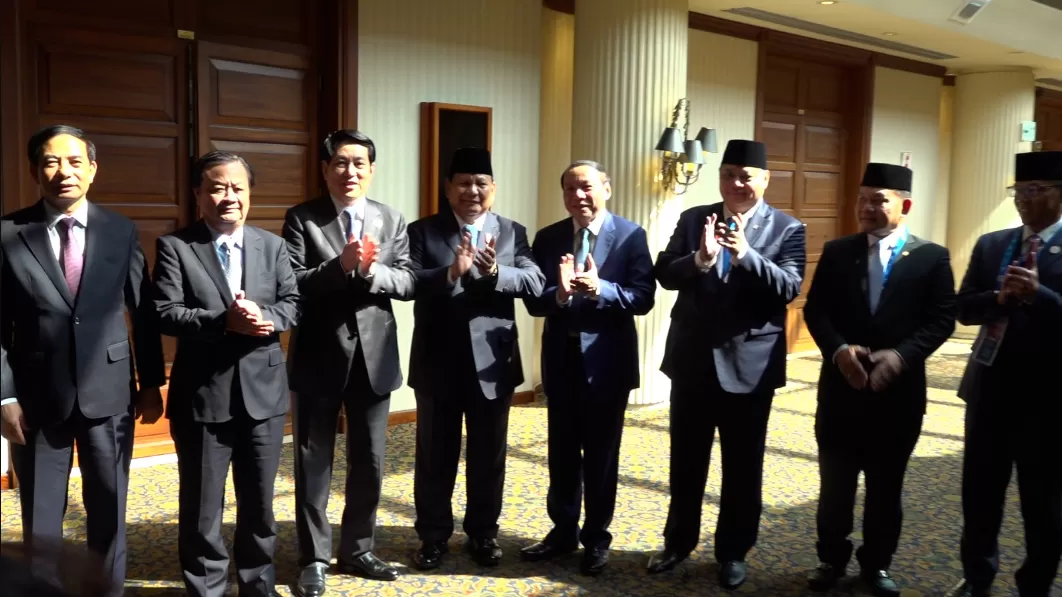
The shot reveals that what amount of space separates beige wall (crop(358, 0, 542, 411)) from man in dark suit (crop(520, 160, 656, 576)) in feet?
8.36

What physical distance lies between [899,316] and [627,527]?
5.52 feet

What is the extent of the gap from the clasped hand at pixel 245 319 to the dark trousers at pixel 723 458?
1.65m

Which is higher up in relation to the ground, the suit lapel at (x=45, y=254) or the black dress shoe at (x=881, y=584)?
the suit lapel at (x=45, y=254)

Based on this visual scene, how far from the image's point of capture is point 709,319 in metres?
3.69

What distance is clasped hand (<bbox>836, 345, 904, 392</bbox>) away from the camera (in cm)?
346

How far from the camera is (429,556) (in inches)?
153

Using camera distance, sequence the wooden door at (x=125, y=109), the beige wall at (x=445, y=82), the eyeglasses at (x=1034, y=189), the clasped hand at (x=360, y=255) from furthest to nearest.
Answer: the beige wall at (x=445, y=82) → the wooden door at (x=125, y=109) → the eyeglasses at (x=1034, y=189) → the clasped hand at (x=360, y=255)

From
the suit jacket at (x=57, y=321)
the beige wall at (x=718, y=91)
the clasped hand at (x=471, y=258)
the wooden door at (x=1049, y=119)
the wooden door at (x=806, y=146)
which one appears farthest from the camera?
the wooden door at (x=1049, y=119)

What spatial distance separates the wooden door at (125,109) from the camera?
4801 millimetres

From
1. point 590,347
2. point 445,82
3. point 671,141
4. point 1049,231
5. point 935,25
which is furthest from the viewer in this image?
point 935,25

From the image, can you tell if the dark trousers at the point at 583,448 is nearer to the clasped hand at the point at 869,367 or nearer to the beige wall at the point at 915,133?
the clasped hand at the point at 869,367

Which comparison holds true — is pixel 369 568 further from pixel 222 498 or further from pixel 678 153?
pixel 678 153

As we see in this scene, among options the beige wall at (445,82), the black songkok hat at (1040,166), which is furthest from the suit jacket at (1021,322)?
the beige wall at (445,82)

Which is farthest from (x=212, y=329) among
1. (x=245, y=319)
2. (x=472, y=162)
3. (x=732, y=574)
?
(x=732, y=574)
